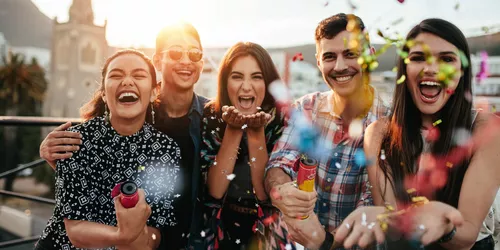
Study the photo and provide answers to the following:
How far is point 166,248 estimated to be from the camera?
2.63 metres

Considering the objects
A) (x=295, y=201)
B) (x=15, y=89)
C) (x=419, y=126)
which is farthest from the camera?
(x=15, y=89)

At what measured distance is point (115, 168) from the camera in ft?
8.31

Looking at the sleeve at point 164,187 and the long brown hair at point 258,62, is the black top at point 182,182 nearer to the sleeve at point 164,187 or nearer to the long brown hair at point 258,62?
the sleeve at point 164,187

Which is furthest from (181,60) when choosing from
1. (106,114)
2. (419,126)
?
(419,126)

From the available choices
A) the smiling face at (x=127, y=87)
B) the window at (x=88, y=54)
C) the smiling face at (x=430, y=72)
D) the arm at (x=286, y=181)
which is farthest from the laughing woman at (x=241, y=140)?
the window at (x=88, y=54)

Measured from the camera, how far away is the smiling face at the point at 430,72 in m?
2.14

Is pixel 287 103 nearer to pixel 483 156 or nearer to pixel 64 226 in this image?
pixel 483 156

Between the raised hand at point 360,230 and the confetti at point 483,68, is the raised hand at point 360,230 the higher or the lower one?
the lower one

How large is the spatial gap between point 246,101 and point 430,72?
1071mm

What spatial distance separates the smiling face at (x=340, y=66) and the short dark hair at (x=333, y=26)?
0.08 ft

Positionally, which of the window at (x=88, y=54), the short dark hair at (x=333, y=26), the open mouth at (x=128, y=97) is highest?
the short dark hair at (x=333, y=26)

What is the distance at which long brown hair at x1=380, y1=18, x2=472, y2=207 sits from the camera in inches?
85.0

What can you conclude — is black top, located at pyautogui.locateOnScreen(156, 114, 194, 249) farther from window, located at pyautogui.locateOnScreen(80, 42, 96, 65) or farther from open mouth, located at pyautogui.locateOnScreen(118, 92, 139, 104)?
window, located at pyautogui.locateOnScreen(80, 42, 96, 65)

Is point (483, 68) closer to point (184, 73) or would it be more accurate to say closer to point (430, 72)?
point (430, 72)
